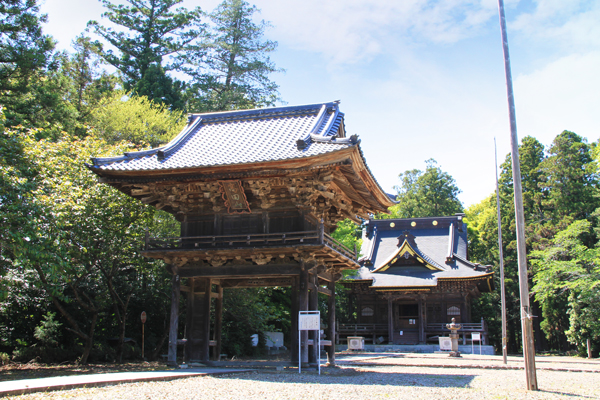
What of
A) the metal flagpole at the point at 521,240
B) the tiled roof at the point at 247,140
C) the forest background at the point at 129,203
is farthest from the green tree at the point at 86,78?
the metal flagpole at the point at 521,240

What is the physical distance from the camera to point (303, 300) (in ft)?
41.4

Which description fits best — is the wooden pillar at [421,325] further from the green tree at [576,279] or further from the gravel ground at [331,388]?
the gravel ground at [331,388]

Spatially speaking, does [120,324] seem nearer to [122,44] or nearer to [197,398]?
[197,398]

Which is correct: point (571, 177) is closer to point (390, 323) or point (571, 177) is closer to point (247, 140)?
point (390, 323)

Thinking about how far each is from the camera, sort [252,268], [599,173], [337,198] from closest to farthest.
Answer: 1. [252,268]
2. [337,198]
3. [599,173]

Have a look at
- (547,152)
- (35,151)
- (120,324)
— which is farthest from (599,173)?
(35,151)

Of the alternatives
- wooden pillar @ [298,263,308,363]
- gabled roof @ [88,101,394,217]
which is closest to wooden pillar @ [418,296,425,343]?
gabled roof @ [88,101,394,217]

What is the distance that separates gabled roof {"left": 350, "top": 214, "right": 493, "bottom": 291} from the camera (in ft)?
99.1

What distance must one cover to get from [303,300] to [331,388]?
3654 mm

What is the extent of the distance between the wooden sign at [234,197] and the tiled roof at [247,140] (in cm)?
64

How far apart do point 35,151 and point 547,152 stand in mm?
34493

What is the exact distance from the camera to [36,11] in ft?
78.5

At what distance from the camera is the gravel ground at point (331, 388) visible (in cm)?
795

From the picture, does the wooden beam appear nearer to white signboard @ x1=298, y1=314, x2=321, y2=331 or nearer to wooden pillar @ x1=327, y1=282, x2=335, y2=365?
white signboard @ x1=298, y1=314, x2=321, y2=331
